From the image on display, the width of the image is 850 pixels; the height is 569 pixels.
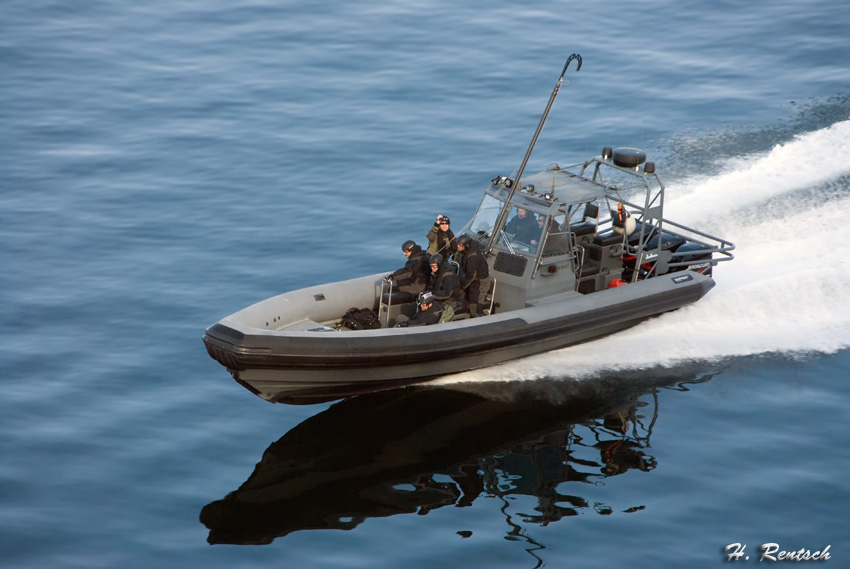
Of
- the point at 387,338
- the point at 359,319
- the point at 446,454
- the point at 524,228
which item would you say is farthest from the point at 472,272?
the point at 446,454

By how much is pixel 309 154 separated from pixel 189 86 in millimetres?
4823

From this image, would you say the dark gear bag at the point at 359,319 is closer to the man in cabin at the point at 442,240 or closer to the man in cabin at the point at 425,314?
the man in cabin at the point at 425,314

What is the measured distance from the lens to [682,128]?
20891mm

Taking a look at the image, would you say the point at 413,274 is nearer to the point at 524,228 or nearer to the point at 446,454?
the point at 524,228

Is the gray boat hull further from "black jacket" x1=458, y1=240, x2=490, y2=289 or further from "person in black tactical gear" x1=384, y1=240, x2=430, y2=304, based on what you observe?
"black jacket" x1=458, y1=240, x2=490, y2=289

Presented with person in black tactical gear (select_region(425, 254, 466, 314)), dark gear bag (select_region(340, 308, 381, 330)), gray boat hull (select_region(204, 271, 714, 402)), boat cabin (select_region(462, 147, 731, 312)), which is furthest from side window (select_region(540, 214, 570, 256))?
dark gear bag (select_region(340, 308, 381, 330))

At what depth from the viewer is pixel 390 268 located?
1659cm

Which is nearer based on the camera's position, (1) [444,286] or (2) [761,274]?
(1) [444,286]

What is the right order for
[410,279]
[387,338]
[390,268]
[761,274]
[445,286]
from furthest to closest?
[390,268] < [761,274] < [410,279] < [445,286] < [387,338]

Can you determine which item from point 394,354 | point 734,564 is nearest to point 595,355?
point 394,354

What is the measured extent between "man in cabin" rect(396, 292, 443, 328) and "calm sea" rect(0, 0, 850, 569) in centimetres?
82

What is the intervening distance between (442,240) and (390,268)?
295 centimetres

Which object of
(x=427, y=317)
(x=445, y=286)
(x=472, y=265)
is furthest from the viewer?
(x=472, y=265)

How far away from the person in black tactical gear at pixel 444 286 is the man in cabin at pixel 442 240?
1.08 feet
